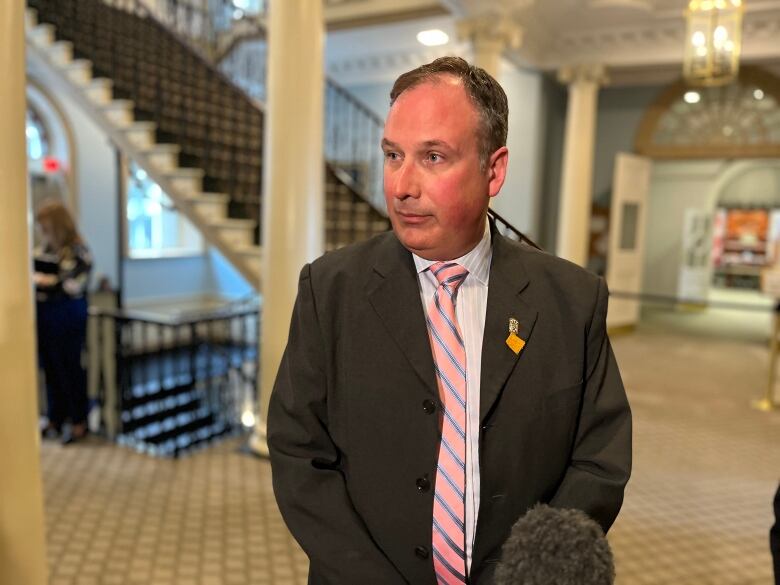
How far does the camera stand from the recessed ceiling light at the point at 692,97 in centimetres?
911

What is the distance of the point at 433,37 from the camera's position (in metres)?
8.87

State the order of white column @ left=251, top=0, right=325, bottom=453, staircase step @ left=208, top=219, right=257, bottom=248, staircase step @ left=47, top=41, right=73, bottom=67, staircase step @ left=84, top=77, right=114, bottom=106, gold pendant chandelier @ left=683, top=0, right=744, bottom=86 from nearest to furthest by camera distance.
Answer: white column @ left=251, top=0, right=325, bottom=453 < gold pendant chandelier @ left=683, top=0, right=744, bottom=86 < staircase step @ left=208, top=219, right=257, bottom=248 < staircase step @ left=84, top=77, right=114, bottom=106 < staircase step @ left=47, top=41, right=73, bottom=67

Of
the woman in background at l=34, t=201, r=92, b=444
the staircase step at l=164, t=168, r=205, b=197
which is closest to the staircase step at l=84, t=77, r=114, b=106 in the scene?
the staircase step at l=164, t=168, r=205, b=197

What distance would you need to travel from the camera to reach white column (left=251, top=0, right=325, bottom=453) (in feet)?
12.8

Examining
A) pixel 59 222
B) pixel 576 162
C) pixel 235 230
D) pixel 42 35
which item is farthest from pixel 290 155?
pixel 576 162

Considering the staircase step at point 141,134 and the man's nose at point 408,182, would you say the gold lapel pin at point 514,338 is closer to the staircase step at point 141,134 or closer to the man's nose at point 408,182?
the man's nose at point 408,182

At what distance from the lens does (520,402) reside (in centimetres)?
112

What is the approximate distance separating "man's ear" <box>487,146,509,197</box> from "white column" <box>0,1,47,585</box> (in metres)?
1.75

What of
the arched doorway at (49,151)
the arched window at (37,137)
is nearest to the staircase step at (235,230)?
the arched doorway at (49,151)

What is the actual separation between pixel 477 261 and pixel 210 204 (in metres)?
4.98

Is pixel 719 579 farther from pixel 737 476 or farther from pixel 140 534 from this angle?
pixel 140 534

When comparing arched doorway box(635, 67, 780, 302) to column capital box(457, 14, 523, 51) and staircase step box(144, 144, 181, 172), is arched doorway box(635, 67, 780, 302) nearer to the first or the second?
column capital box(457, 14, 523, 51)

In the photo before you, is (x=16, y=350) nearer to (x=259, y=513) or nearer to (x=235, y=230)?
(x=259, y=513)

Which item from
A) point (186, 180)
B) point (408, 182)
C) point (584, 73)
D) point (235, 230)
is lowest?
point (235, 230)
